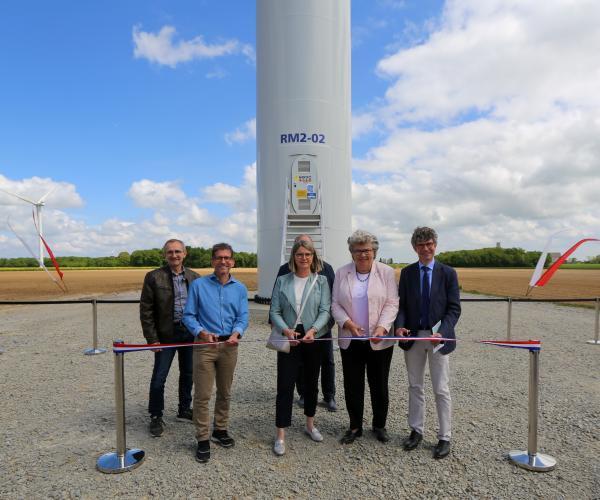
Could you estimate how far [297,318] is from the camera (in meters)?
3.56

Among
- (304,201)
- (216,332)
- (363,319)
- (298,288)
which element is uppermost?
(304,201)

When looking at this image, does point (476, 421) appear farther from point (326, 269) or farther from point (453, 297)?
point (326, 269)

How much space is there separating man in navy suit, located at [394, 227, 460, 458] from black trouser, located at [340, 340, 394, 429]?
0.81ft

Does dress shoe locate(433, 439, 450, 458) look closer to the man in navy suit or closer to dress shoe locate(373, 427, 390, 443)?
the man in navy suit

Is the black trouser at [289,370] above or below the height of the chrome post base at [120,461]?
above

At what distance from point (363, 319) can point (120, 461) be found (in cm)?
225

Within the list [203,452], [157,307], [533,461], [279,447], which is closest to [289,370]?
[279,447]

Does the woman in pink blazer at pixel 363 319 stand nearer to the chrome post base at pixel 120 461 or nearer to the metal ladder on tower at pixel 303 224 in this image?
the chrome post base at pixel 120 461

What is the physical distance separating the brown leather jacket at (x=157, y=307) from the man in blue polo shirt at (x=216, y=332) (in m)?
0.41

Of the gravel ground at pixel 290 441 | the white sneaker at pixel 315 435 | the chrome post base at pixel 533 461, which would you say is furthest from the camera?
the white sneaker at pixel 315 435

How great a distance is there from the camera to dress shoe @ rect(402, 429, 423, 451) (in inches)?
141

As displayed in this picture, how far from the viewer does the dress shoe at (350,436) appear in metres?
3.71

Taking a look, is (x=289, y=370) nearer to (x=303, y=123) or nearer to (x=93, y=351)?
(x=93, y=351)

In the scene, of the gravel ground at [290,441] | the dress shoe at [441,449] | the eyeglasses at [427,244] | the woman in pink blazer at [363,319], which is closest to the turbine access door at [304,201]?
the gravel ground at [290,441]
